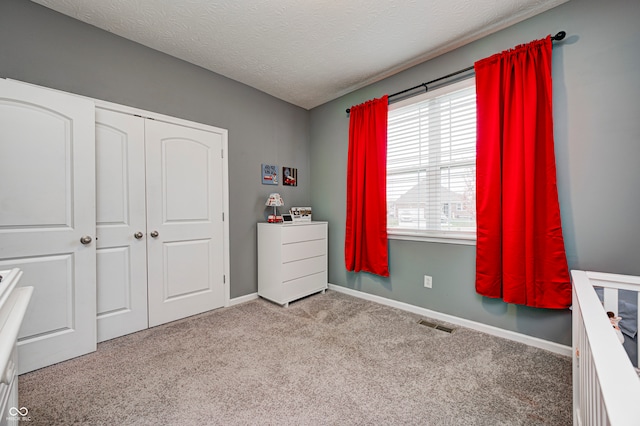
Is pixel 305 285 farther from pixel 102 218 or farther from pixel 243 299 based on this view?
pixel 102 218

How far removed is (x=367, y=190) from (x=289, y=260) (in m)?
1.20

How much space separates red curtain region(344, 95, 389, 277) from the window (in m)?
0.13

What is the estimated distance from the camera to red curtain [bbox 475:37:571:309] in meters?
1.90

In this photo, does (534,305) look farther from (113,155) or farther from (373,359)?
(113,155)

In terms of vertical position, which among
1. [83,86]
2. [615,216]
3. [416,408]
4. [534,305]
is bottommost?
[416,408]

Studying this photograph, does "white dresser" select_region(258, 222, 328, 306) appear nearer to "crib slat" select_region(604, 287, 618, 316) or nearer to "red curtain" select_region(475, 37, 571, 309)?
"red curtain" select_region(475, 37, 571, 309)

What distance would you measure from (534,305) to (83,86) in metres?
3.89

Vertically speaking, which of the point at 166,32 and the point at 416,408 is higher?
the point at 166,32

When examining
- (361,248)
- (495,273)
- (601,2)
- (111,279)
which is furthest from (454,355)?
(111,279)

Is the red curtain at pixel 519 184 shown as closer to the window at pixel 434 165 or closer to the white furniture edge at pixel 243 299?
the window at pixel 434 165

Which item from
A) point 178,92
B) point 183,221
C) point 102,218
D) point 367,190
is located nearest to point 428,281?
point 367,190

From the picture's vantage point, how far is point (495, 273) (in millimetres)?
2162

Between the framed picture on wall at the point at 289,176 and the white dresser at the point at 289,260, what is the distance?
721 mm

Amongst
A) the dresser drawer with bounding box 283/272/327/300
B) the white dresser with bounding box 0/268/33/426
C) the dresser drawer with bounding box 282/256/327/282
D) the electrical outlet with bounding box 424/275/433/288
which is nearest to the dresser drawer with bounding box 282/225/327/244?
the dresser drawer with bounding box 282/256/327/282
